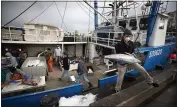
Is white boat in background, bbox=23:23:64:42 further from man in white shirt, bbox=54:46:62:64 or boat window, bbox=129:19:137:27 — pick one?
boat window, bbox=129:19:137:27

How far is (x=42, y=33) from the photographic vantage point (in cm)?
1081

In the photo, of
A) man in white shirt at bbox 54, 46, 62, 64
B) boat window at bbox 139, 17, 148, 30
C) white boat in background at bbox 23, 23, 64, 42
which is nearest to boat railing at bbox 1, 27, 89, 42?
white boat in background at bbox 23, 23, 64, 42

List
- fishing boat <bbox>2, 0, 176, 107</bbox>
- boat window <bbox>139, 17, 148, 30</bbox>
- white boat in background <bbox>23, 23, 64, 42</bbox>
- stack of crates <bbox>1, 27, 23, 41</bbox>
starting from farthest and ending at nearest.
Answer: white boat in background <bbox>23, 23, 64, 42</bbox> → stack of crates <bbox>1, 27, 23, 41</bbox> → boat window <bbox>139, 17, 148, 30</bbox> → fishing boat <bbox>2, 0, 176, 107</bbox>

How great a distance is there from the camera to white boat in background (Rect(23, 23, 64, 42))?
10250 mm

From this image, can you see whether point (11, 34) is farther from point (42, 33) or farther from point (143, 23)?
point (143, 23)

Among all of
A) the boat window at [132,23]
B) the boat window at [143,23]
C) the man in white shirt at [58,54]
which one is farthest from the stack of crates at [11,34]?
the boat window at [143,23]

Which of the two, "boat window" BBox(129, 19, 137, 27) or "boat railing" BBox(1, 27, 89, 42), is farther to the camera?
"boat railing" BBox(1, 27, 89, 42)

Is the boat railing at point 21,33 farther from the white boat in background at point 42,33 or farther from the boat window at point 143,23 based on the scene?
the boat window at point 143,23

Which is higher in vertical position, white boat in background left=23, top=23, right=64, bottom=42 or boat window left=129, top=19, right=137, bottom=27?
boat window left=129, top=19, right=137, bottom=27

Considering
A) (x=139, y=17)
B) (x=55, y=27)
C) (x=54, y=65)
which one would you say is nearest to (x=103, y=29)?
(x=139, y=17)

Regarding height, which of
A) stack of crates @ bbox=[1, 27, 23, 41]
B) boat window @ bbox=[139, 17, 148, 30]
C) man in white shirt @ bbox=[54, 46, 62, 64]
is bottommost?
man in white shirt @ bbox=[54, 46, 62, 64]

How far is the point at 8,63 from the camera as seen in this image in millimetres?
6496

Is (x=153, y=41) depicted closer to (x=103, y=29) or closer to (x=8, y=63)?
(x=103, y=29)

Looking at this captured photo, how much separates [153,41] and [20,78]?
22.6 feet
